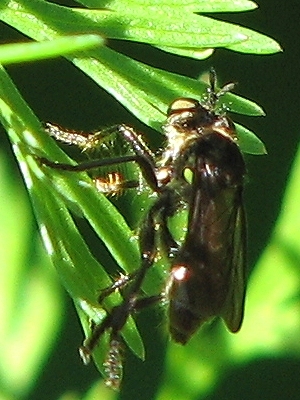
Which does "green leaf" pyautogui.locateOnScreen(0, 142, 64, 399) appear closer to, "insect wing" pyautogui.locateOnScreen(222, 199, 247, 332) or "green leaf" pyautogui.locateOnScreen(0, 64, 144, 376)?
"insect wing" pyautogui.locateOnScreen(222, 199, 247, 332)

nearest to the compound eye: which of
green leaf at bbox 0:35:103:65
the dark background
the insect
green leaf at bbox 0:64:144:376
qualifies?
the insect

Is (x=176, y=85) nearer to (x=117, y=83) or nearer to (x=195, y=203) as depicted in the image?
(x=117, y=83)

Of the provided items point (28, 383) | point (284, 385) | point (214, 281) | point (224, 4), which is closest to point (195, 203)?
point (214, 281)

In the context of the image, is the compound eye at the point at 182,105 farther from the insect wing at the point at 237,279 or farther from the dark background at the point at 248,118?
the dark background at the point at 248,118

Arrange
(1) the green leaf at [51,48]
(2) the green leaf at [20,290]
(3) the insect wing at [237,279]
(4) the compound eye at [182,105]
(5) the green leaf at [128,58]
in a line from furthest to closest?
(2) the green leaf at [20,290] < (3) the insect wing at [237,279] < (4) the compound eye at [182,105] < (5) the green leaf at [128,58] < (1) the green leaf at [51,48]

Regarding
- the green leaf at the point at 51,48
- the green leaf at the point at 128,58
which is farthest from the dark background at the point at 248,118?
the green leaf at the point at 51,48

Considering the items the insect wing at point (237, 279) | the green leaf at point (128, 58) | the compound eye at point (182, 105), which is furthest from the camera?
the insect wing at point (237, 279)

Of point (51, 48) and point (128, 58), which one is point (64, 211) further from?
point (51, 48)
